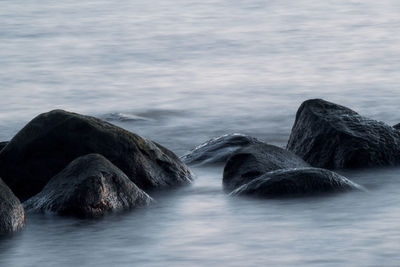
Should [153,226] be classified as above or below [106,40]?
below

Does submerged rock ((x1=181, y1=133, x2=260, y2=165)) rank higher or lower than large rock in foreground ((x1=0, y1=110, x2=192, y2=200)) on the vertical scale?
lower

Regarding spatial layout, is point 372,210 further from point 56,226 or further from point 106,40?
point 106,40

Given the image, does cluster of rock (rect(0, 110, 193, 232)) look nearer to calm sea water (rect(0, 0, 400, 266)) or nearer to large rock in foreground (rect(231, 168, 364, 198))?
calm sea water (rect(0, 0, 400, 266))

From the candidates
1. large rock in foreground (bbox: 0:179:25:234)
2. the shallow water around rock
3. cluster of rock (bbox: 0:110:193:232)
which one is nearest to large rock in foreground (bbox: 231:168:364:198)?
the shallow water around rock

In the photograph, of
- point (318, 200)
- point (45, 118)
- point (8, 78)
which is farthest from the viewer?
point (8, 78)

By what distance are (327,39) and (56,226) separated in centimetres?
1284

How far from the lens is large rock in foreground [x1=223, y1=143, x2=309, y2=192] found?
754 cm

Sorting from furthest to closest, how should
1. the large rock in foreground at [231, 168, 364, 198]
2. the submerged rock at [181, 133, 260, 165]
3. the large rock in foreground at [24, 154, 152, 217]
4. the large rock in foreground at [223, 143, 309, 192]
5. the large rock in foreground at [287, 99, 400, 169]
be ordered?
the submerged rock at [181, 133, 260, 165] → the large rock in foreground at [287, 99, 400, 169] → the large rock in foreground at [223, 143, 309, 192] → the large rock in foreground at [231, 168, 364, 198] → the large rock in foreground at [24, 154, 152, 217]

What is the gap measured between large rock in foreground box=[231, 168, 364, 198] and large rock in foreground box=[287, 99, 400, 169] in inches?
36.6

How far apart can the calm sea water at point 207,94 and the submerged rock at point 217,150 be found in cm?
30

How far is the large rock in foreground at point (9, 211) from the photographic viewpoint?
644 centimetres

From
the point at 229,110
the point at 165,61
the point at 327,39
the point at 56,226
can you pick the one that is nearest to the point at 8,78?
the point at 165,61

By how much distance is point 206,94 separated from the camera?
13297 mm

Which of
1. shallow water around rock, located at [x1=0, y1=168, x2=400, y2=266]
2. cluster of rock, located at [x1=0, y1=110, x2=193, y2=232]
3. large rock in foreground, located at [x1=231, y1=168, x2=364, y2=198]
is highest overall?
cluster of rock, located at [x1=0, y1=110, x2=193, y2=232]
